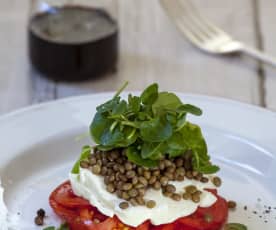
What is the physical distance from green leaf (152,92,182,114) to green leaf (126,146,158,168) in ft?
0.30

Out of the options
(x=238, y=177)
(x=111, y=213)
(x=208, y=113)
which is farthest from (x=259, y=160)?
(x=111, y=213)

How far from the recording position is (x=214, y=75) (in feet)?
8.38

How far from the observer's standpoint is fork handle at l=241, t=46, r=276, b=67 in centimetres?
254

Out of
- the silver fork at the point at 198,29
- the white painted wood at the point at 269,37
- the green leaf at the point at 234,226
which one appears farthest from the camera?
the silver fork at the point at 198,29

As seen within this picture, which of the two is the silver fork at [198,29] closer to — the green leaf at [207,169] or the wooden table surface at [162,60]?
the wooden table surface at [162,60]

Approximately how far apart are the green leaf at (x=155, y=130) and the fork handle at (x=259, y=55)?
1018 mm

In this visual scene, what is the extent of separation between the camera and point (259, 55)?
8.42ft

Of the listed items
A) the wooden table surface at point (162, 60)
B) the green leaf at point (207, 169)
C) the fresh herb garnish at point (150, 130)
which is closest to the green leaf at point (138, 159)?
the fresh herb garnish at point (150, 130)

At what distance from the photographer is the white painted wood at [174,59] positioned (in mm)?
2500

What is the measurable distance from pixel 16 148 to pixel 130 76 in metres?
0.71

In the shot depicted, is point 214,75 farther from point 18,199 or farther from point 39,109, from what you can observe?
point 18,199

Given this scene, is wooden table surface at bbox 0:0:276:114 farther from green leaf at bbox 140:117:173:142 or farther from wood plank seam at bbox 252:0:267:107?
green leaf at bbox 140:117:173:142

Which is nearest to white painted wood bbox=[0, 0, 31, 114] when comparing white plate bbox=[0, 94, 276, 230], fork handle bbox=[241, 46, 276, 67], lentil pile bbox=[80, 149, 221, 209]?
white plate bbox=[0, 94, 276, 230]

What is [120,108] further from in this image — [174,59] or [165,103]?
[174,59]
